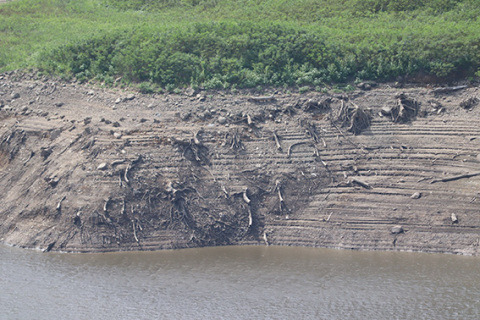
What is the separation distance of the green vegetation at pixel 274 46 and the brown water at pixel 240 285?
643 cm

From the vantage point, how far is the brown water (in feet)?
37.4

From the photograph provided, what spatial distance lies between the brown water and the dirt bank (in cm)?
63

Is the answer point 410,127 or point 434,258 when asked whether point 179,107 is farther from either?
point 434,258

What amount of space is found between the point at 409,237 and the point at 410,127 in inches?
142

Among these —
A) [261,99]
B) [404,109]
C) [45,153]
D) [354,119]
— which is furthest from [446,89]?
[45,153]

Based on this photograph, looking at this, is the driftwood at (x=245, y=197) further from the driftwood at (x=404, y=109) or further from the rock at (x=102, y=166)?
the driftwood at (x=404, y=109)

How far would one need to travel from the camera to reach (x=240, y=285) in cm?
1248

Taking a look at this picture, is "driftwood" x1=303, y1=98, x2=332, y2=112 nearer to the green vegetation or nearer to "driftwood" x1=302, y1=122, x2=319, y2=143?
"driftwood" x1=302, y1=122, x2=319, y2=143

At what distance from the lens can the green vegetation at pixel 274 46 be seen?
58.6 feet

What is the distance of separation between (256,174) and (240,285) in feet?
12.7

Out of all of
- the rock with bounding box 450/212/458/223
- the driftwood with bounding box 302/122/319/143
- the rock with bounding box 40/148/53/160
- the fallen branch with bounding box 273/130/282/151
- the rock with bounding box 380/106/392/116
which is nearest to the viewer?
the rock with bounding box 450/212/458/223

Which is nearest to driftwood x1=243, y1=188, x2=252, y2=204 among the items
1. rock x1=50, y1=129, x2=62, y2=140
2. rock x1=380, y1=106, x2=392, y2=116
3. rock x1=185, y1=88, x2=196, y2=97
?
rock x1=185, y1=88, x2=196, y2=97

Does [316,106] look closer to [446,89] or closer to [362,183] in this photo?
[362,183]

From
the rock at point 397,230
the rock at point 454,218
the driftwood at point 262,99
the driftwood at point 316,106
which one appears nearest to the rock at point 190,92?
the driftwood at point 262,99
